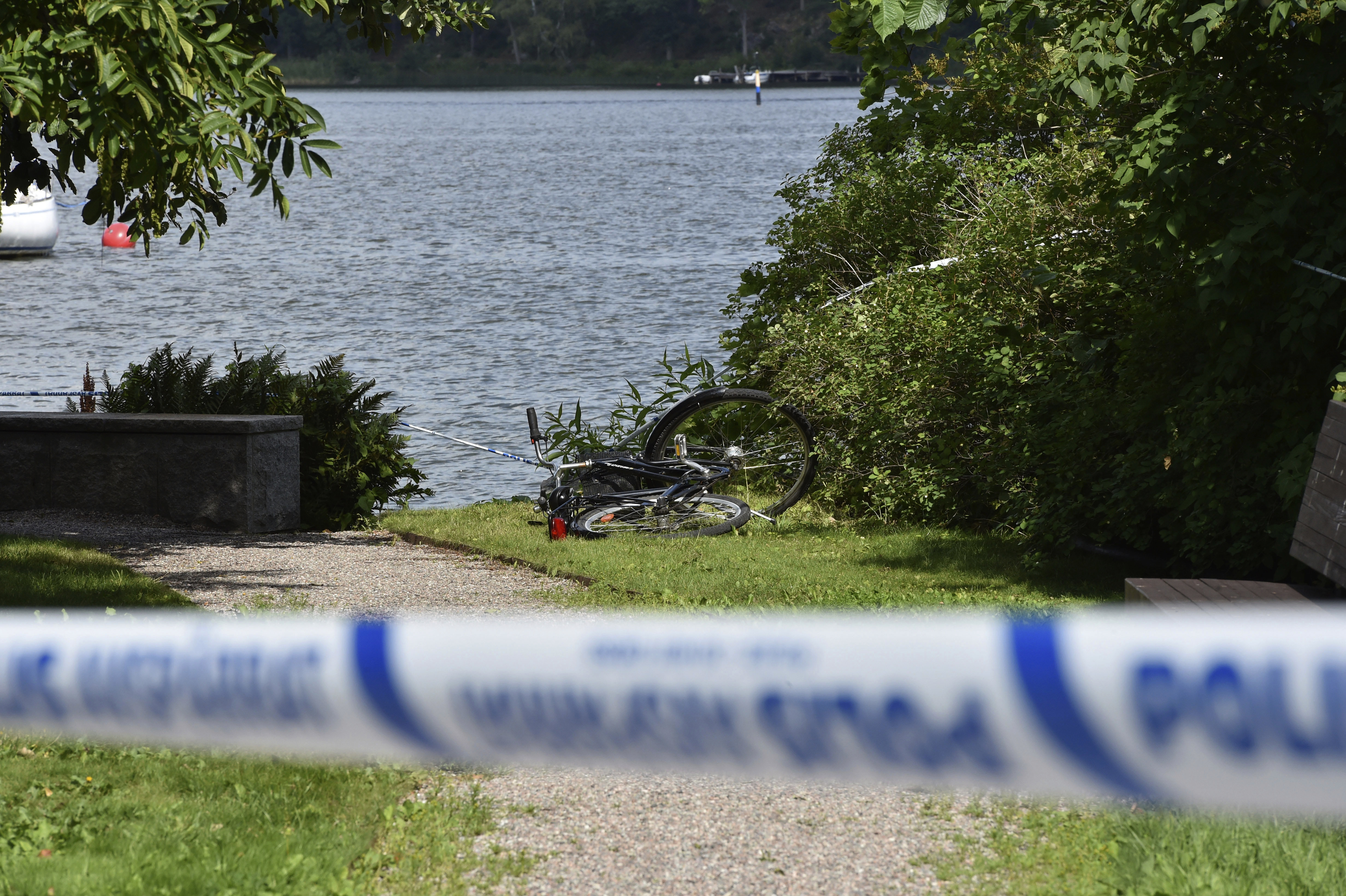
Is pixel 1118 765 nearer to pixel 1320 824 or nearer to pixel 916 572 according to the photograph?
pixel 1320 824

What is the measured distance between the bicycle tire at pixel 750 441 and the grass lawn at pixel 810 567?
669 millimetres

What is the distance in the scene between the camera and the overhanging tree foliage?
4785 millimetres

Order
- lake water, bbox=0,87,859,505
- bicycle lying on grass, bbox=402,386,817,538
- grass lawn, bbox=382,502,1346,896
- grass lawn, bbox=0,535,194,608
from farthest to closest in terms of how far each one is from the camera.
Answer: lake water, bbox=0,87,859,505 → bicycle lying on grass, bbox=402,386,817,538 → grass lawn, bbox=0,535,194,608 → grass lawn, bbox=382,502,1346,896

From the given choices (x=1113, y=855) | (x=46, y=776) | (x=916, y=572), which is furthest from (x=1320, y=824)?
(x=916, y=572)

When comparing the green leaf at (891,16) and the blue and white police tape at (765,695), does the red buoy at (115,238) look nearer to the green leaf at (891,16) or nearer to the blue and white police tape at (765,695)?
the green leaf at (891,16)

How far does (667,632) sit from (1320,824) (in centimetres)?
365

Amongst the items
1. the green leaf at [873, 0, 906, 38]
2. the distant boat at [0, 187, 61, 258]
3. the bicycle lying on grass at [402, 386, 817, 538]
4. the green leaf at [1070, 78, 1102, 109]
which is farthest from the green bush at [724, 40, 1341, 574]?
the distant boat at [0, 187, 61, 258]

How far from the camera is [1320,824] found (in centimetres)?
403

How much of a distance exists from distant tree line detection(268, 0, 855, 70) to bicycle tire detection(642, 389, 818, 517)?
139202 mm

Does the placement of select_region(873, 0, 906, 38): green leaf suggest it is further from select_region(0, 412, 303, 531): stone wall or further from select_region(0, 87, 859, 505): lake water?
select_region(0, 412, 303, 531): stone wall

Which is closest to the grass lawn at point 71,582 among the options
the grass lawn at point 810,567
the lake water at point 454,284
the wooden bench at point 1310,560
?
the grass lawn at point 810,567

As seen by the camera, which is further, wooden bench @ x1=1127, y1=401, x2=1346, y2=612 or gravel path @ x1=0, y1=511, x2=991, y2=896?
wooden bench @ x1=1127, y1=401, x2=1346, y2=612

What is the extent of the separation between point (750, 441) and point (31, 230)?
41628 millimetres

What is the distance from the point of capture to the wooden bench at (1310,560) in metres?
5.30
